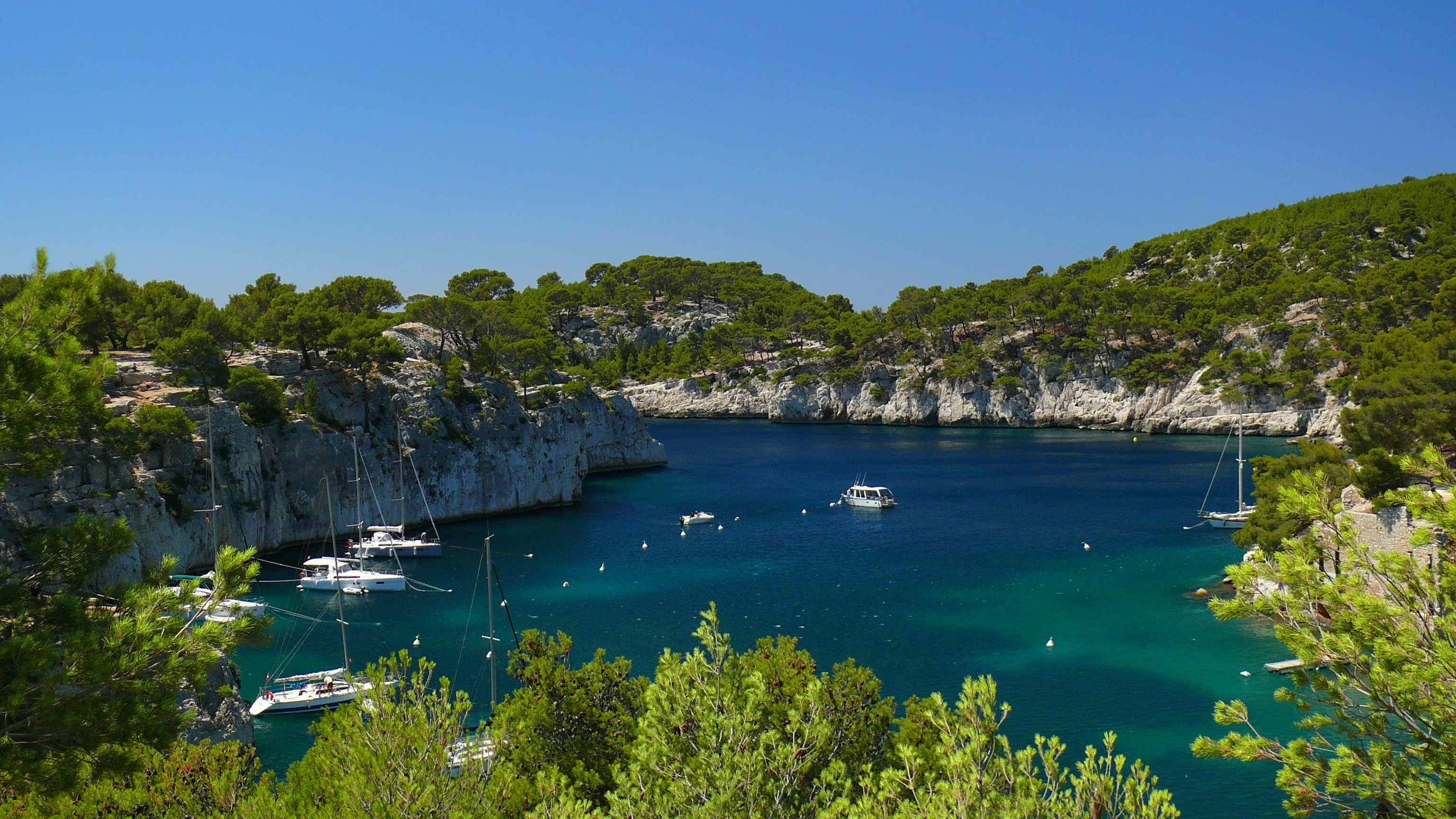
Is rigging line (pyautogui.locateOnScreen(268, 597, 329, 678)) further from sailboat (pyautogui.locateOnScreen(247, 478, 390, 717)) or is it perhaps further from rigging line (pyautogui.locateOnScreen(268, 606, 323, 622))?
sailboat (pyautogui.locateOnScreen(247, 478, 390, 717))

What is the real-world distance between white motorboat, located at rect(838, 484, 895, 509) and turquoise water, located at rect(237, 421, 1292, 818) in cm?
102

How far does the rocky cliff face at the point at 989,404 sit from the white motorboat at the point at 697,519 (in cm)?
5544

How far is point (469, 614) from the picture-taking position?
34969 millimetres

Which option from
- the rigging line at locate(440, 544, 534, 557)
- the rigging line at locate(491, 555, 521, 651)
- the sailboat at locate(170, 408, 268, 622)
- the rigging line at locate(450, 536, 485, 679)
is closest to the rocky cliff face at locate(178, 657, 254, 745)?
the sailboat at locate(170, 408, 268, 622)

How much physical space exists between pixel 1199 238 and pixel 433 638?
137553 mm

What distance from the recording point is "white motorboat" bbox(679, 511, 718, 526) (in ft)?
176

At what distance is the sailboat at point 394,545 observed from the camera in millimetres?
42969

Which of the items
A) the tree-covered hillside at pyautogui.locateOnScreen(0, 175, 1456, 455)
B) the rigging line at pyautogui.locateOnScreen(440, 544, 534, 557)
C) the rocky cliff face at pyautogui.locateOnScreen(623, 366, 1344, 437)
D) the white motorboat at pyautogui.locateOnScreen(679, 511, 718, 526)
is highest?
the tree-covered hillside at pyautogui.locateOnScreen(0, 175, 1456, 455)

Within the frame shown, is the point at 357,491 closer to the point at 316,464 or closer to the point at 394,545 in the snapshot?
the point at 316,464

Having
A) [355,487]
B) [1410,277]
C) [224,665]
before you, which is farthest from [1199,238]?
[224,665]

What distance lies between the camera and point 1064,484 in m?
64.2

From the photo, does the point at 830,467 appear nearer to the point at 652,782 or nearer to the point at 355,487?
the point at 355,487

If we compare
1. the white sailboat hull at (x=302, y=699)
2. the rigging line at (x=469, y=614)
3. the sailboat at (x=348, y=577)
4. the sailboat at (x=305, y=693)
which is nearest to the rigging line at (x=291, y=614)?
the sailboat at (x=348, y=577)

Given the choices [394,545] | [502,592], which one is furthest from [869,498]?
[502,592]
